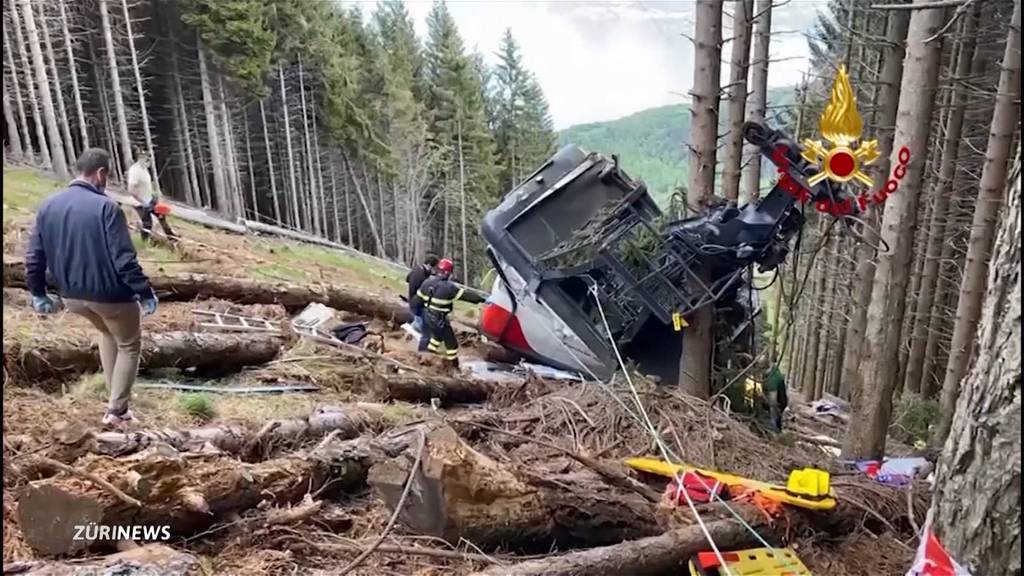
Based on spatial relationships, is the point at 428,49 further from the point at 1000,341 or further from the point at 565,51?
the point at 1000,341

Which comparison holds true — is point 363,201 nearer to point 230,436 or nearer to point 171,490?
point 230,436

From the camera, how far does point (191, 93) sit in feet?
84.1

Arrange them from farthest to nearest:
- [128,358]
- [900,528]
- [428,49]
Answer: [428,49]
[128,358]
[900,528]

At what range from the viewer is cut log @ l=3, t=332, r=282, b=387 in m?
4.67

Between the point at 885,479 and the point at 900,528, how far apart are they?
0.95 metres

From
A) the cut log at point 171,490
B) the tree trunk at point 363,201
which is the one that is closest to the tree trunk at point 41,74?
the tree trunk at point 363,201

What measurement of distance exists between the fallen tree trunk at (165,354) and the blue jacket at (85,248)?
3.22 ft

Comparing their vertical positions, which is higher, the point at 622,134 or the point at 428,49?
the point at 428,49

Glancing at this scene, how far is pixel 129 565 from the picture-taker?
2.40m

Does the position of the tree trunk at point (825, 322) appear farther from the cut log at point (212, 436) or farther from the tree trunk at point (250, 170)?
the tree trunk at point (250, 170)

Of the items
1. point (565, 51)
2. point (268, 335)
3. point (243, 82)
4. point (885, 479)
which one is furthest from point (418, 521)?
point (565, 51)

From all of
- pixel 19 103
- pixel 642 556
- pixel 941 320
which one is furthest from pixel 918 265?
pixel 19 103

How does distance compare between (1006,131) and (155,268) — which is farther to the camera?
(155,268)

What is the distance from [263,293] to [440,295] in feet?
7.96
